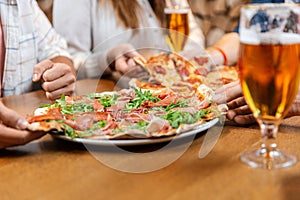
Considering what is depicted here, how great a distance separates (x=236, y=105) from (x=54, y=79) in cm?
61

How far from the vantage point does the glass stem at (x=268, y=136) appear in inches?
32.7

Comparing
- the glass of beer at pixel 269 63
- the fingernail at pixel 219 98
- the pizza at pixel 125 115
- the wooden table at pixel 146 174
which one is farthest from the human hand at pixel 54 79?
the glass of beer at pixel 269 63

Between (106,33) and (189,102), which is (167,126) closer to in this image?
(189,102)

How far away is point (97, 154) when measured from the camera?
0.91 m

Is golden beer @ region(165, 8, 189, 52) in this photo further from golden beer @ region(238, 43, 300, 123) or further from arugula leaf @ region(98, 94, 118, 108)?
golden beer @ region(238, 43, 300, 123)

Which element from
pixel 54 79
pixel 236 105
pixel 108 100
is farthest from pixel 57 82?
pixel 236 105

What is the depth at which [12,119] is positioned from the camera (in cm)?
95

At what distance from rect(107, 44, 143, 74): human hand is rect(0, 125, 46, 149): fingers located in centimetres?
85

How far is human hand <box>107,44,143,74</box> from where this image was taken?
1780 millimetres

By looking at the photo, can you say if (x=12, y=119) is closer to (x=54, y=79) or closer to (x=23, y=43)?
(x=54, y=79)

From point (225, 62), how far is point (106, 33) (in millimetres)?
832

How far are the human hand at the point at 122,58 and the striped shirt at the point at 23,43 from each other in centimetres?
19

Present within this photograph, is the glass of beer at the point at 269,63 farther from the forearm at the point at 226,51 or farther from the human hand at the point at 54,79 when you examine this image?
the forearm at the point at 226,51

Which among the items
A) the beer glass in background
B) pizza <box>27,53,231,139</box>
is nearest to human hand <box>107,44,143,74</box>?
the beer glass in background
